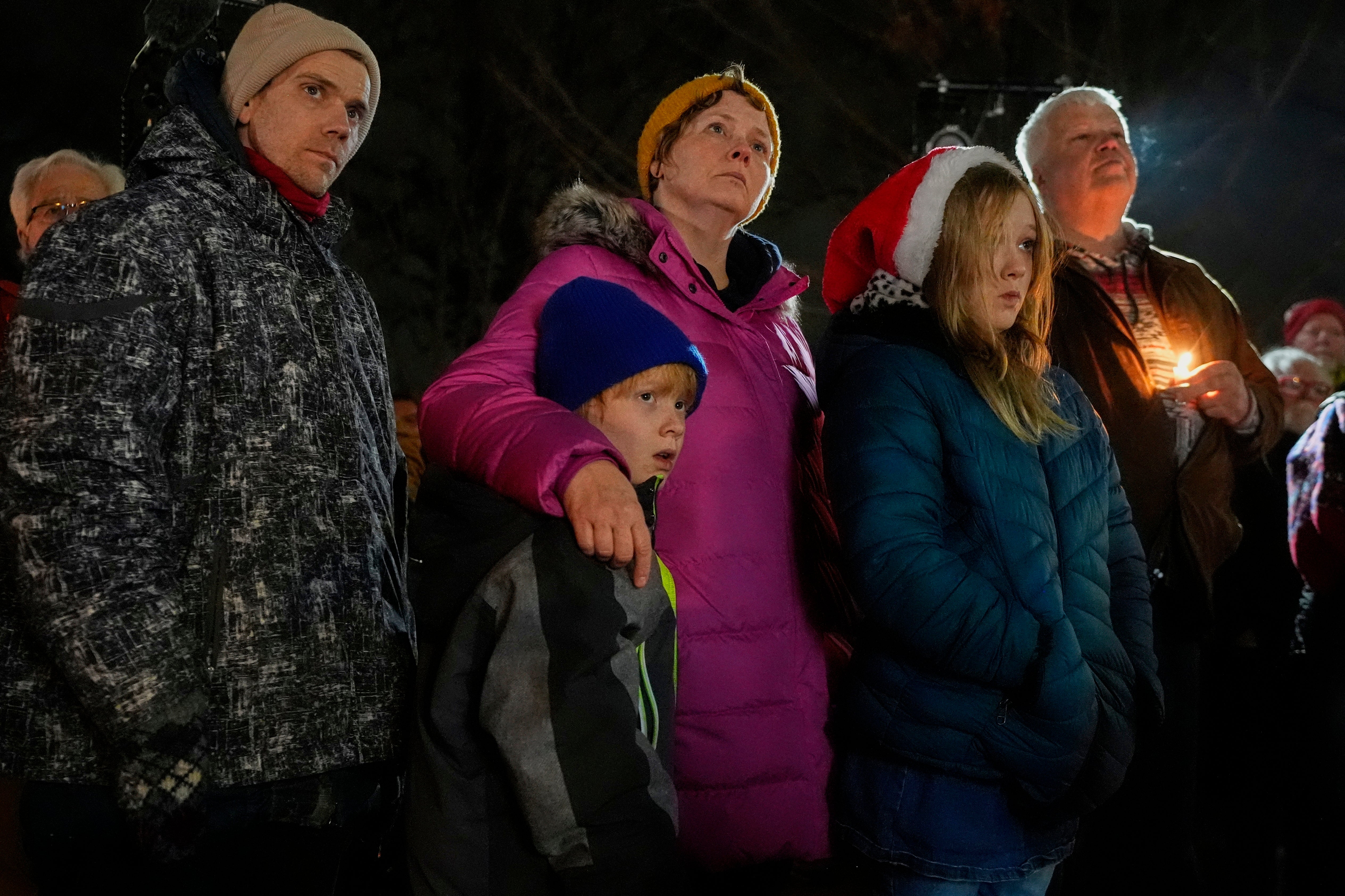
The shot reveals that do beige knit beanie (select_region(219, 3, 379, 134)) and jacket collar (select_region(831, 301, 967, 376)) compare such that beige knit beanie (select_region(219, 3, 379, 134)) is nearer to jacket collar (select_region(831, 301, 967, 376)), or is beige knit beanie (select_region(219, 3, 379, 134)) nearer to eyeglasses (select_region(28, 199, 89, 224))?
jacket collar (select_region(831, 301, 967, 376))

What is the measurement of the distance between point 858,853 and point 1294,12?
11.4 meters

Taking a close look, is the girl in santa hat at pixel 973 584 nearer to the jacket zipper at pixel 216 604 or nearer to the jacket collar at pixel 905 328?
the jacket collar at pixel 905 328

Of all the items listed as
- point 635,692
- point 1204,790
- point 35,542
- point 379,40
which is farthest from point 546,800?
point 379,40

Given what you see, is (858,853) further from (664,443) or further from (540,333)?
(540,333)

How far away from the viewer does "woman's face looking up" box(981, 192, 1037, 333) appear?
2.13m

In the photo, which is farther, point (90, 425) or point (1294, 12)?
point (1294, 12)

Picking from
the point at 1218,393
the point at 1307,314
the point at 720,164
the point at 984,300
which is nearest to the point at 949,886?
the point at 984,300

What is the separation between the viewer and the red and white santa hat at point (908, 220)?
2164 mm

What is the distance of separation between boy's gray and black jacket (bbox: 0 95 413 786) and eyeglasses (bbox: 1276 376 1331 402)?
464cm

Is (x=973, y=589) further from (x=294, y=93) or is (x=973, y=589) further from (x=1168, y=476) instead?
(x=294, y=93)

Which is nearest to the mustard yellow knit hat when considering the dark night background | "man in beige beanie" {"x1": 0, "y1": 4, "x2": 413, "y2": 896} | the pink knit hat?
"man in beige beanie" {"x1": 0, "y1": 4, "x2": 413, "y2": 896}

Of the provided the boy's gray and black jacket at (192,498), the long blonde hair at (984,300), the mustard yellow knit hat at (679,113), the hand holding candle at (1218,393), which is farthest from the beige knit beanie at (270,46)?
the hand holding candle at (1218,393)

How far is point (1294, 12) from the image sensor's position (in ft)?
35.4

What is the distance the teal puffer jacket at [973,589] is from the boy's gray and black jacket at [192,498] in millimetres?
790
